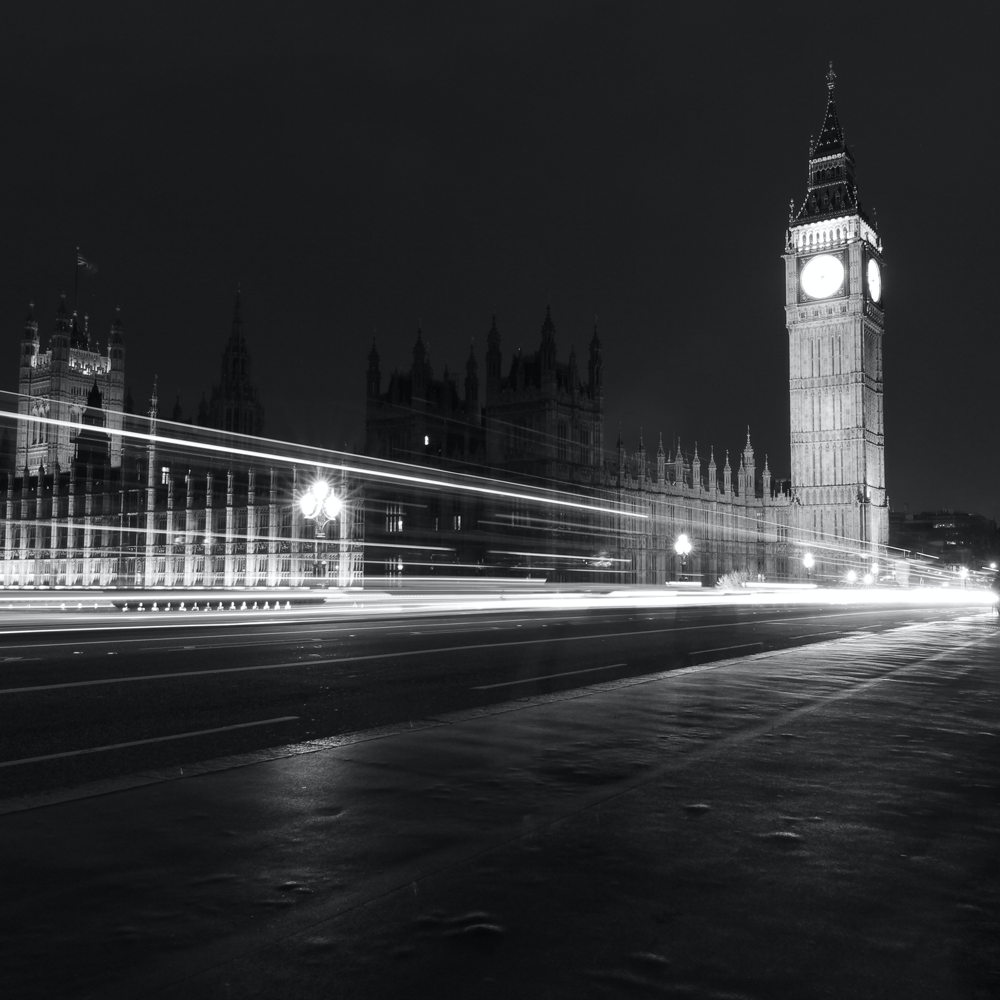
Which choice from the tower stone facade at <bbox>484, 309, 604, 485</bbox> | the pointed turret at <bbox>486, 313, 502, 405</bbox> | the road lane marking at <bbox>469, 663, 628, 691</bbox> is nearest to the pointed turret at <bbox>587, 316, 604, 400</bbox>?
the tower stone facade at <bbox>484, 309, 604, 485</bbox>

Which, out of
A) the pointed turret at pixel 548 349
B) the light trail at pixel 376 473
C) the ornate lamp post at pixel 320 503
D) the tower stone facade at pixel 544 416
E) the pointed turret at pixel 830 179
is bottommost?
the ornate lamp post at pixel 320 503

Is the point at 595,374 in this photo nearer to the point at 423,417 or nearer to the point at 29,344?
the point at 423,417

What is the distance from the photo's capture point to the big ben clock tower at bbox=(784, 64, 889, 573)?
99688 mm

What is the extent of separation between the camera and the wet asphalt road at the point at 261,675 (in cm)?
812

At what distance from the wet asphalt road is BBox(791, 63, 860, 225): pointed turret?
91.4 meters

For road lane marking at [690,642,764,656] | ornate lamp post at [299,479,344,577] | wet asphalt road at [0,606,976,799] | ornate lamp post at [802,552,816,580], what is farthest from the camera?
ornate lamp post at [802,552,816,580]

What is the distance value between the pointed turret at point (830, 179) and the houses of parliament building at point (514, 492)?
0.74 feet

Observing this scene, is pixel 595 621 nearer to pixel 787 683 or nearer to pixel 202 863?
pixel 787 683

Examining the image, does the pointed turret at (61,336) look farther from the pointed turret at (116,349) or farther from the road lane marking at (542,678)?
the road lane marking at (542,678)

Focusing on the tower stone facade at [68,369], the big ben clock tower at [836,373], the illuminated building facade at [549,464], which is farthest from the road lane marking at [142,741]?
the tower stone facade at [68,369]

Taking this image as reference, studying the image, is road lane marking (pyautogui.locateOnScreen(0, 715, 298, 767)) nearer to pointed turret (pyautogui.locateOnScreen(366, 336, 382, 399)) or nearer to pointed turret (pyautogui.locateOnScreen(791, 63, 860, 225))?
pointed turret (pyautogui.locateOnScreen(366, 336, 382, 399))

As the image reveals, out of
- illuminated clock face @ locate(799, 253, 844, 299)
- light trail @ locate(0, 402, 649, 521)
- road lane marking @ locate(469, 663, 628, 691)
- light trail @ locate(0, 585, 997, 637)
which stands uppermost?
illuminated clock face @ locate(799, 253, 844, 299)

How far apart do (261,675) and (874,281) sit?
105779 millimetres

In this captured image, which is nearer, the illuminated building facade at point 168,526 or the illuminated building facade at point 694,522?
the illuminated building facade at point 168,526
